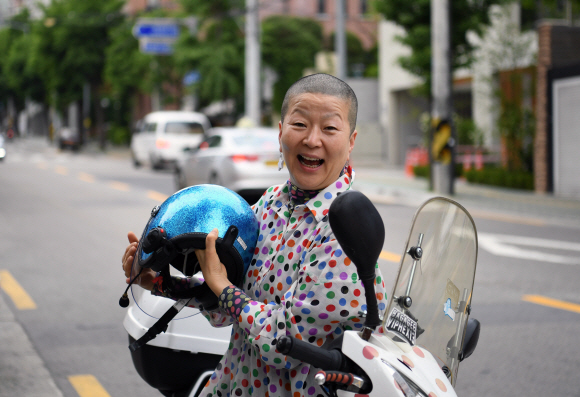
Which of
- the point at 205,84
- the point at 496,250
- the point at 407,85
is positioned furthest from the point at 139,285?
the point at 205,84

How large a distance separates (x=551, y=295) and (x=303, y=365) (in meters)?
5.76

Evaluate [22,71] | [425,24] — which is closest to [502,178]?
[425,24]

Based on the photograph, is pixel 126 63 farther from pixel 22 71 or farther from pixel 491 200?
pixel 22 71

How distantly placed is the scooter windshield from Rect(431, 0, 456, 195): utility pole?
51.0ft

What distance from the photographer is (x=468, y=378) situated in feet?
16.3

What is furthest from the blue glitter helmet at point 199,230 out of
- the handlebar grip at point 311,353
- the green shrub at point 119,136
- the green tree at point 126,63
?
the green shrub at point 119,136

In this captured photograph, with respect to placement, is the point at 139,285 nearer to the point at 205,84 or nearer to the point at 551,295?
the point at 551,295

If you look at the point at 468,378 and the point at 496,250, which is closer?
the point at 468,378

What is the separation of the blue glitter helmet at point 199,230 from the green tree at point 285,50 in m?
37.7

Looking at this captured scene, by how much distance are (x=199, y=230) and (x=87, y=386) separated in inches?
113

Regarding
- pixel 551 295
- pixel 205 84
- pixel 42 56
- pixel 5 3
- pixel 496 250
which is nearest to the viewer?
pixel 551 295

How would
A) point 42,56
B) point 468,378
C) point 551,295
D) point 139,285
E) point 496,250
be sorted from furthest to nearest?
1. point 42,56
2. point 496,250
3. point 551,295
4. point 468,378
5. point 139,285

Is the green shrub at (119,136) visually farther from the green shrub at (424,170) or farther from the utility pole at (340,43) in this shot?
the green shrub at (424,170)

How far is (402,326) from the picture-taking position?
196 centimetres
